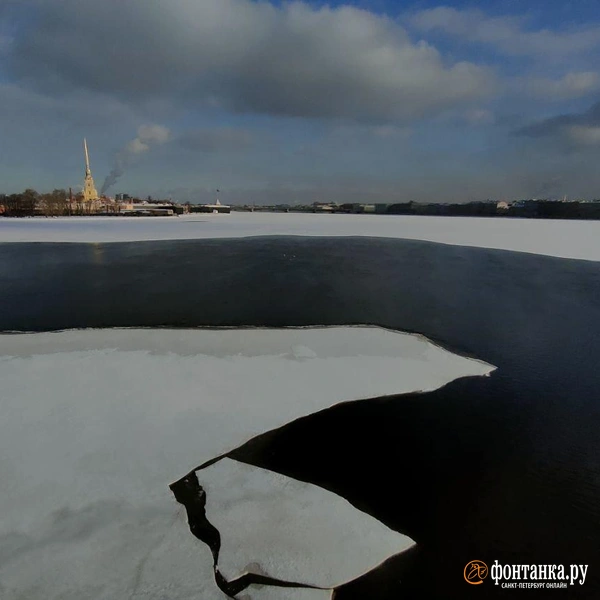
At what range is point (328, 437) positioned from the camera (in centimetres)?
312

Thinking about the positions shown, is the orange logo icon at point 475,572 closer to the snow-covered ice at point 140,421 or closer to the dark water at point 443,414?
the dark water at point 443,414

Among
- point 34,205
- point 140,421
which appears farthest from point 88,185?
point 140,421

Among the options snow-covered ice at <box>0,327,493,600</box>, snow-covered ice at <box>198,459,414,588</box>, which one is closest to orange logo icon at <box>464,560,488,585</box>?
snow-covered ice at <box>198,459,414,588</box>

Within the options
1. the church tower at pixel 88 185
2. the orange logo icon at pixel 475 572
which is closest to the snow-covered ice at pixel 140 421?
the orange logo icon at pixel 475 572

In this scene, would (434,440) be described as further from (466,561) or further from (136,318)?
(136,318)

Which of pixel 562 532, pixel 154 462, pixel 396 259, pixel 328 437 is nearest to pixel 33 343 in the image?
pixel 154 462

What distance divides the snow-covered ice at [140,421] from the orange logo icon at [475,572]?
467mm

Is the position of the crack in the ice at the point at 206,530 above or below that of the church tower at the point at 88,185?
below

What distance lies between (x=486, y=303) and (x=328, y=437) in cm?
589

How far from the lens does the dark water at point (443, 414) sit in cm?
224

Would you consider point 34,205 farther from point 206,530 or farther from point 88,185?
point 206,530

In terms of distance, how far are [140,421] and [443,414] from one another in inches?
97.4

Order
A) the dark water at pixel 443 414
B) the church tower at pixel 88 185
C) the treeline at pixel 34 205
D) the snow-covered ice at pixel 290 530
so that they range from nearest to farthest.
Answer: the snow-covered ice at pixel 290 530, the dark water at pixel 443 414, the treeline at pixel 34 205, the church tower at pixel 88 185

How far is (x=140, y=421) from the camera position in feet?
10.3
